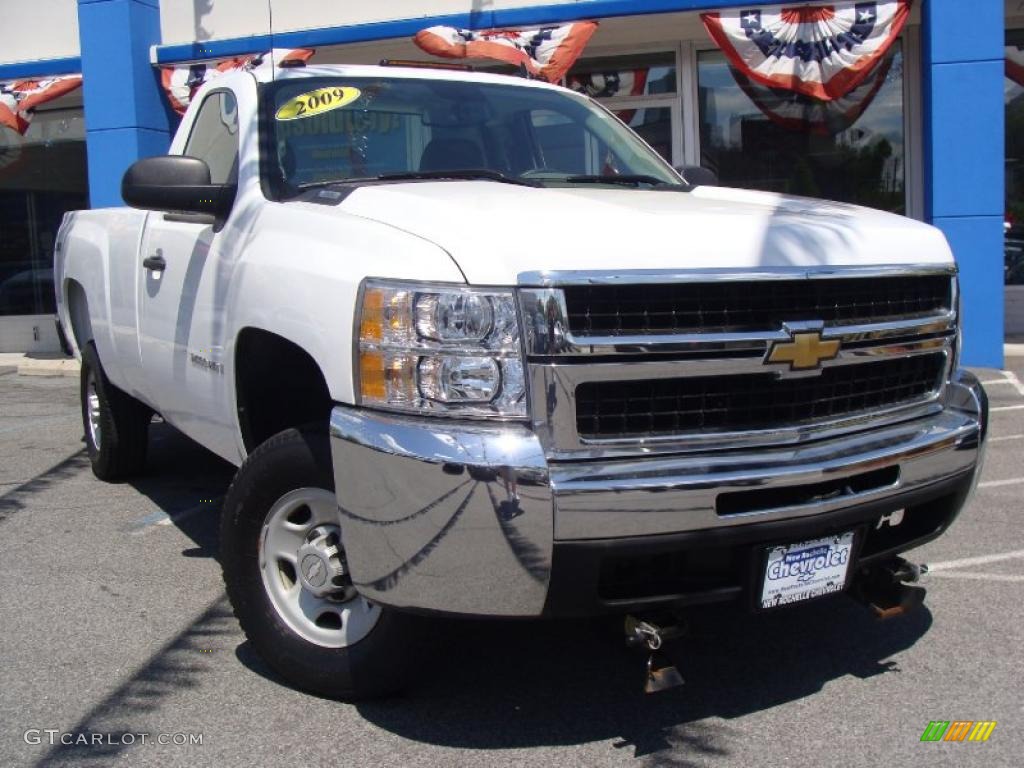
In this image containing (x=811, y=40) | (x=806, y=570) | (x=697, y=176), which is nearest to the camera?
(x=806, y=570)

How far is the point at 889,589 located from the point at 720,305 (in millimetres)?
1324

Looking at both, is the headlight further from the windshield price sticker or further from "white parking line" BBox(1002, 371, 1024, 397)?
"white parking line" BBox(1002, 371, 1024, 397)

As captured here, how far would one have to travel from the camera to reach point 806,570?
324cm

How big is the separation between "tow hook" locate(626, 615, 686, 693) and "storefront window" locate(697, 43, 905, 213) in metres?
9.16

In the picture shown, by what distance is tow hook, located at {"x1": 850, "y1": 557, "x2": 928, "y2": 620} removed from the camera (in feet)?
12.2

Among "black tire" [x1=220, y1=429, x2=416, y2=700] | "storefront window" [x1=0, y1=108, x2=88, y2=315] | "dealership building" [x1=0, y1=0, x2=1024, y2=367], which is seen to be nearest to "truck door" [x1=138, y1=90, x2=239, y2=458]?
"black tire" [x1=220, y1=429, x2=416, y2=700]

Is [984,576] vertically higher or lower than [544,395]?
lower

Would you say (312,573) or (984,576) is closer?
(312,573)

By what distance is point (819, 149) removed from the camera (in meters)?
11.6

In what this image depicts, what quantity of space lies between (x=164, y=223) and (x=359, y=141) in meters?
1.04

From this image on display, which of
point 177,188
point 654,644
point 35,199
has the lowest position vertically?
point 654,644

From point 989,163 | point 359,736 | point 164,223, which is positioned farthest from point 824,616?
point 989,163

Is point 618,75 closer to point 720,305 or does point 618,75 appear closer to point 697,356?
point 720,305

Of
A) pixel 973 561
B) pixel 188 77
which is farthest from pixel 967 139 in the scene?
pixel 188 77
